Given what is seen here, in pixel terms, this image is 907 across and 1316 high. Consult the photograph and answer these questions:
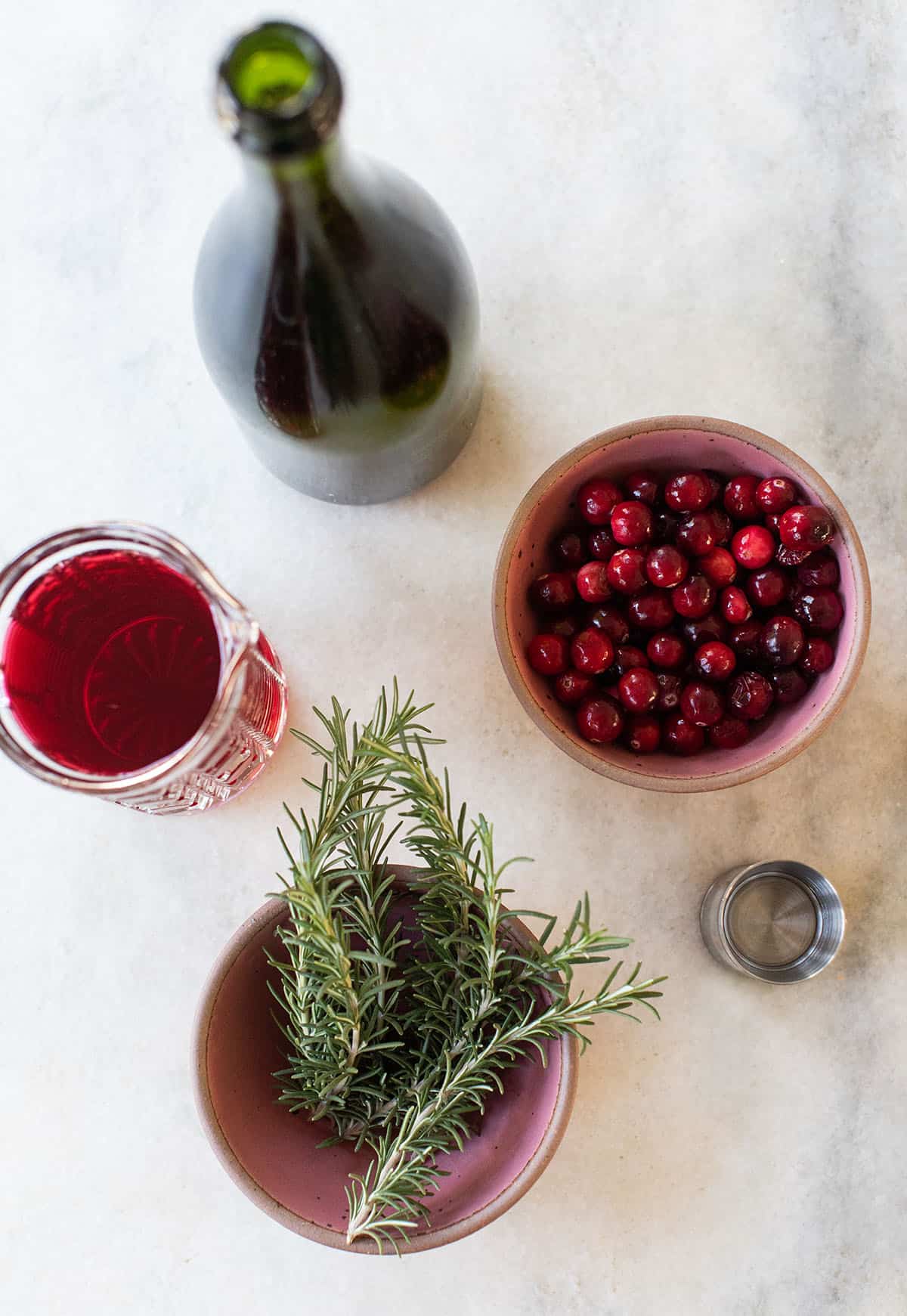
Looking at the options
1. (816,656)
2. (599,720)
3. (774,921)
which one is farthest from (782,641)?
(774,921)

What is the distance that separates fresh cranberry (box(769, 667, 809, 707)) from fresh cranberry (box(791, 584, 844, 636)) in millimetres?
30

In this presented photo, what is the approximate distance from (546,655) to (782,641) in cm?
15

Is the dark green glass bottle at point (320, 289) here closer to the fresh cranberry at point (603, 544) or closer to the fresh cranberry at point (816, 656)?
the fresh cranberry at point (603, 544)

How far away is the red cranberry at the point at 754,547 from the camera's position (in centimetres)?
70

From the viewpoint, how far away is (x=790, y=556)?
2.27ft

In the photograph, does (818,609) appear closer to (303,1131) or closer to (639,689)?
(639,689)

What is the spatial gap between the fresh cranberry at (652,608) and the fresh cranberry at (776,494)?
0.28 ft

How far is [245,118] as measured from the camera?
0.42 metres

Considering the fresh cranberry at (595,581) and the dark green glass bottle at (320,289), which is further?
the fresh cranberry at (595,581)

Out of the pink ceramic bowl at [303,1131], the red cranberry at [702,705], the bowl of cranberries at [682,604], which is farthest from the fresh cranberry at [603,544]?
the pink ceramic bowl at [303,1131]

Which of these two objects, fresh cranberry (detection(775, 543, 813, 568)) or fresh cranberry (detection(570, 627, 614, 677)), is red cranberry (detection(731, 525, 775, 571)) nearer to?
fresh cranberry (detection(775, 543, 813, 568))

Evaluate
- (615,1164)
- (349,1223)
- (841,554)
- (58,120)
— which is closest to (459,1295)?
(615,1164)

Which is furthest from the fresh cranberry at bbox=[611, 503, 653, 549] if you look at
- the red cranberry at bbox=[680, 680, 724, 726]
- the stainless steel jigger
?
the stainless steel jigger

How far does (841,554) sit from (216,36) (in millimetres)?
598
